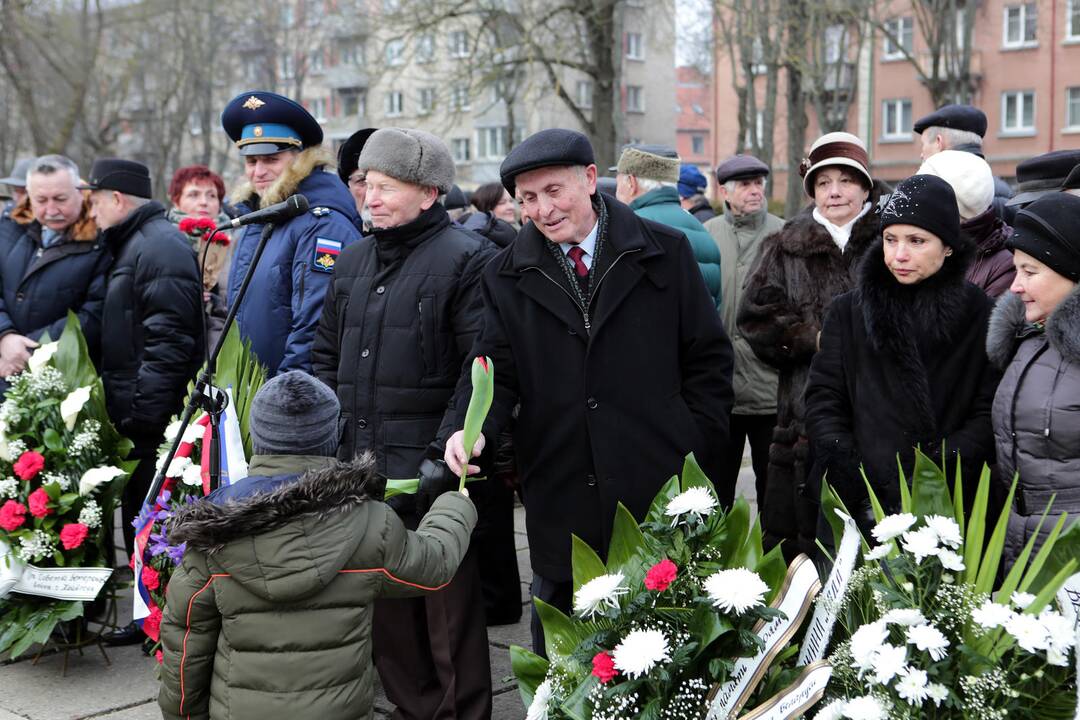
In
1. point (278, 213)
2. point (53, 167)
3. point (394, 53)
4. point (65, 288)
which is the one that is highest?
point (394, 53)

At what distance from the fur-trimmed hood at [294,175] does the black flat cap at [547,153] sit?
1.45 metres

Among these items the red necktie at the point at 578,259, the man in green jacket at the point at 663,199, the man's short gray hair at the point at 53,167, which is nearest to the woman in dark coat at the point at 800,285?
the man in green jacket at the point at 663,199

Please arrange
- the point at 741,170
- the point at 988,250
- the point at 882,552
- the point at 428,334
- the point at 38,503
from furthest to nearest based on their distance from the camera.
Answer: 1. the point at 741,170
2. the point at 38,503
3. the point at 988,250
4. the point at 428,334
5. the point at 882,552

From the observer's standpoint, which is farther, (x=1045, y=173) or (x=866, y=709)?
(x=1045, y=173)

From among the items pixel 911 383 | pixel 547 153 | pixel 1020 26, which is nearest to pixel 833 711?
pixel 911 383

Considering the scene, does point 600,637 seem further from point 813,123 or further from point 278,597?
point 813,123

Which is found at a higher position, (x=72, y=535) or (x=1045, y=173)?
(x=1045, y=173)

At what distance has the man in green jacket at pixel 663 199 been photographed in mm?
5547

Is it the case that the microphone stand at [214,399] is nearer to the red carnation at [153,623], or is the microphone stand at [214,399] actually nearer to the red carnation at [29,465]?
the red carnation at [153,623]

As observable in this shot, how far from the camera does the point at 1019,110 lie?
42844 millimetres

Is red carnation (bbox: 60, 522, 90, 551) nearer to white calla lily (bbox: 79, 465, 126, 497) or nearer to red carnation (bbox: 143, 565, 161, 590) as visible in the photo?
white calla lily (bbox: 79, 465, 126, 497)

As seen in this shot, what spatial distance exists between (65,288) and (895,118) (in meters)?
43.2

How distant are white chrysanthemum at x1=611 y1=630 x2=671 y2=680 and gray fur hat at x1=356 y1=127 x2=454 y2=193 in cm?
198

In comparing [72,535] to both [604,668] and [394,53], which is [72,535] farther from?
[394,53]
